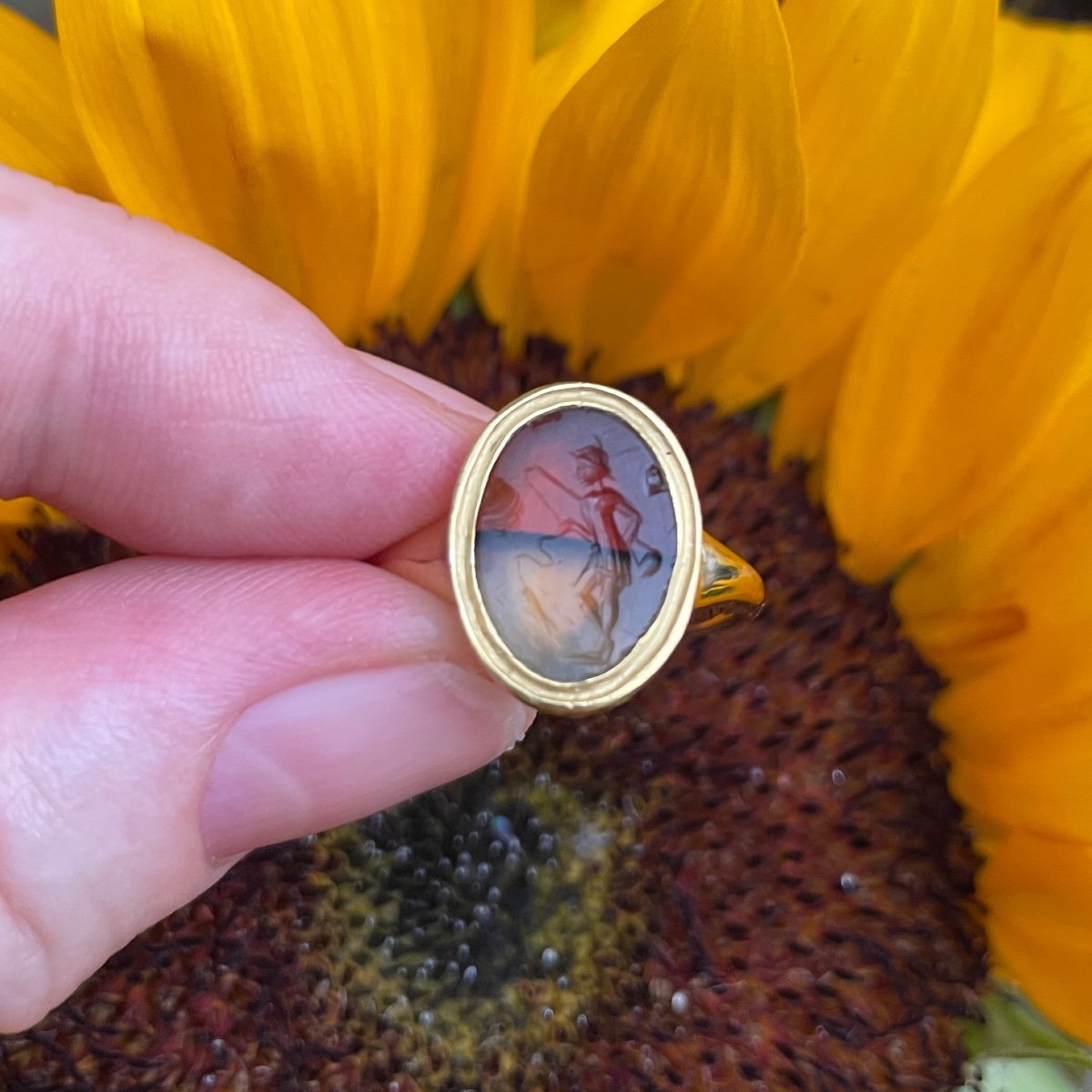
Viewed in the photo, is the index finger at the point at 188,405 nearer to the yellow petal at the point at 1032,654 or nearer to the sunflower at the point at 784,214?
the sunflower at the point at 784,214

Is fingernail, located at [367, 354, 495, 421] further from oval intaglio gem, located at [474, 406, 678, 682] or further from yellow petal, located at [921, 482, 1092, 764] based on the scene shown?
yellow petal, located at [921, 482, 1092, 764]

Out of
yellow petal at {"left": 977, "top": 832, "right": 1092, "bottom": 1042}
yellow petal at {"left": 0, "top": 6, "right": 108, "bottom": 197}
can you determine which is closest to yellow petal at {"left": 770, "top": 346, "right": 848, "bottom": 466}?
yellow petal at {"left": 977, "top": 832, "right": 1092, "bottom": 1042}

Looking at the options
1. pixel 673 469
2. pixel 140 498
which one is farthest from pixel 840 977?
pixel 140 498

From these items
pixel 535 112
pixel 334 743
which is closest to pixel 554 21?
pixel 535 112

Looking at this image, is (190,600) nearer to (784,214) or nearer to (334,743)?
(334,743)

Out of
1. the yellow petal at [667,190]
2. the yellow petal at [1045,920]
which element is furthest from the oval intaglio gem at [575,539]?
the yellow petal at [1045,920]

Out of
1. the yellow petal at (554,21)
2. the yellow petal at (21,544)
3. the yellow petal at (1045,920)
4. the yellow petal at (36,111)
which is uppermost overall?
the yellow petal at (554,21)

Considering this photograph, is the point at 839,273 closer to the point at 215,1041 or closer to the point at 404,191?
the point at 404,191
